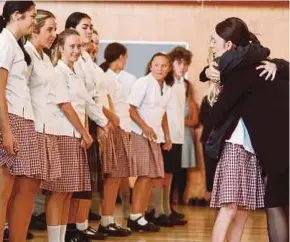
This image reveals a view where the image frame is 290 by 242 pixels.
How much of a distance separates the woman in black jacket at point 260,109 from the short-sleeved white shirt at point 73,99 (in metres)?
0.94

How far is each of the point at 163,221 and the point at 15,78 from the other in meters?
2.76

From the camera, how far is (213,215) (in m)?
7.11

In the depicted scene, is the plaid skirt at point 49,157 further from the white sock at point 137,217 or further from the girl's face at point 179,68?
the girl's face at point 179,68

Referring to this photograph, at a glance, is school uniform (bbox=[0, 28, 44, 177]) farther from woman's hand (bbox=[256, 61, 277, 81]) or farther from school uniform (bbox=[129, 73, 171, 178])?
school uniform (bbox=[129, 73, 171, 178])

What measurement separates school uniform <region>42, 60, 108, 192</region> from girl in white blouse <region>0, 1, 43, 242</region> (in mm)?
454

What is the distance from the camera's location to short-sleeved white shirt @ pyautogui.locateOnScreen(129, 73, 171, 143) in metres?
5.71

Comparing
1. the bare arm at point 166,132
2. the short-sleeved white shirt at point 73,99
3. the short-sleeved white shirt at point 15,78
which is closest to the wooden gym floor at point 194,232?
the bare arm at point 166,132

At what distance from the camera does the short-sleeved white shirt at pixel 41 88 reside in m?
3.90

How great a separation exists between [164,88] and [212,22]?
2.26m

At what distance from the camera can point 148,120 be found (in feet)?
18.9

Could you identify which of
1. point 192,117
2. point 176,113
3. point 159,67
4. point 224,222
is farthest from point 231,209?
point 192,117

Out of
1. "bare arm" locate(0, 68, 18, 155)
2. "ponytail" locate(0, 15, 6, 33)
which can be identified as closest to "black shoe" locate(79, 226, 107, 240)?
"bare arm" locate(0, 68, 18, 155)

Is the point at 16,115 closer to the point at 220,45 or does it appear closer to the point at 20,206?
the point at 20,206

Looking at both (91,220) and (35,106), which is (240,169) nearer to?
(35,106)
